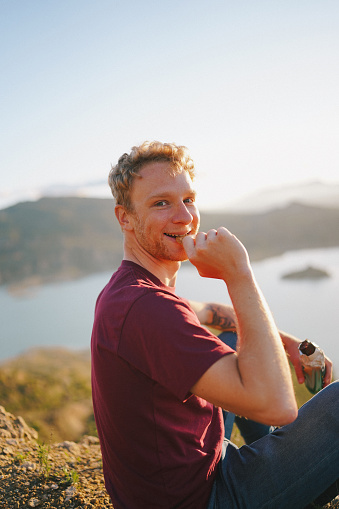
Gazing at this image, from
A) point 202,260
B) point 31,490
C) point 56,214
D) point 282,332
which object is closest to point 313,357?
point 282,332

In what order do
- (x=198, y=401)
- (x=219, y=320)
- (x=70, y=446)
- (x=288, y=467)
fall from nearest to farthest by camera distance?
(x=198, y=401) → (x=288, y=467) → (x=219, y=320) → (x=70, y=446)

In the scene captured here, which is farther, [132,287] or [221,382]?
[132,287]

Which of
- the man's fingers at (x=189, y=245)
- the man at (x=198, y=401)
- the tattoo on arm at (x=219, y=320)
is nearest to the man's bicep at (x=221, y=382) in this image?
the man at (x=198, y=401)

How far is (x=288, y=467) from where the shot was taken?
1.88m

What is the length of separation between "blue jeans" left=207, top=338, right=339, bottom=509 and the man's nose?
1251mm

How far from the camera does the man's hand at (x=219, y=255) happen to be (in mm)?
1800

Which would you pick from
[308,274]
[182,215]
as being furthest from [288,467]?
[308,274]

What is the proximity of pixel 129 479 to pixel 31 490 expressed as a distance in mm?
1422

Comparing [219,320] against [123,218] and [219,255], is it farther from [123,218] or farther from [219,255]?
[219,255]

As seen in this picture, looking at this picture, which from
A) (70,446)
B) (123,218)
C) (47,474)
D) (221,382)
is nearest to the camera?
(221,382)

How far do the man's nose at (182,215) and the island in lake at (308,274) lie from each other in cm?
3292

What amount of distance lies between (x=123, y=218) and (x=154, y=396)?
1.20 m

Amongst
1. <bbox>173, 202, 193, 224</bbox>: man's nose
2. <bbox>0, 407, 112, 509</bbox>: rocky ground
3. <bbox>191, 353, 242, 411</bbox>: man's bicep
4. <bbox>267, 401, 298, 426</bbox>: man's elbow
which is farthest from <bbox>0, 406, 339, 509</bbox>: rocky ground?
<bbox>173, 202, 193, 224</bbox>: man's nose

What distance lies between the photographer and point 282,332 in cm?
294
